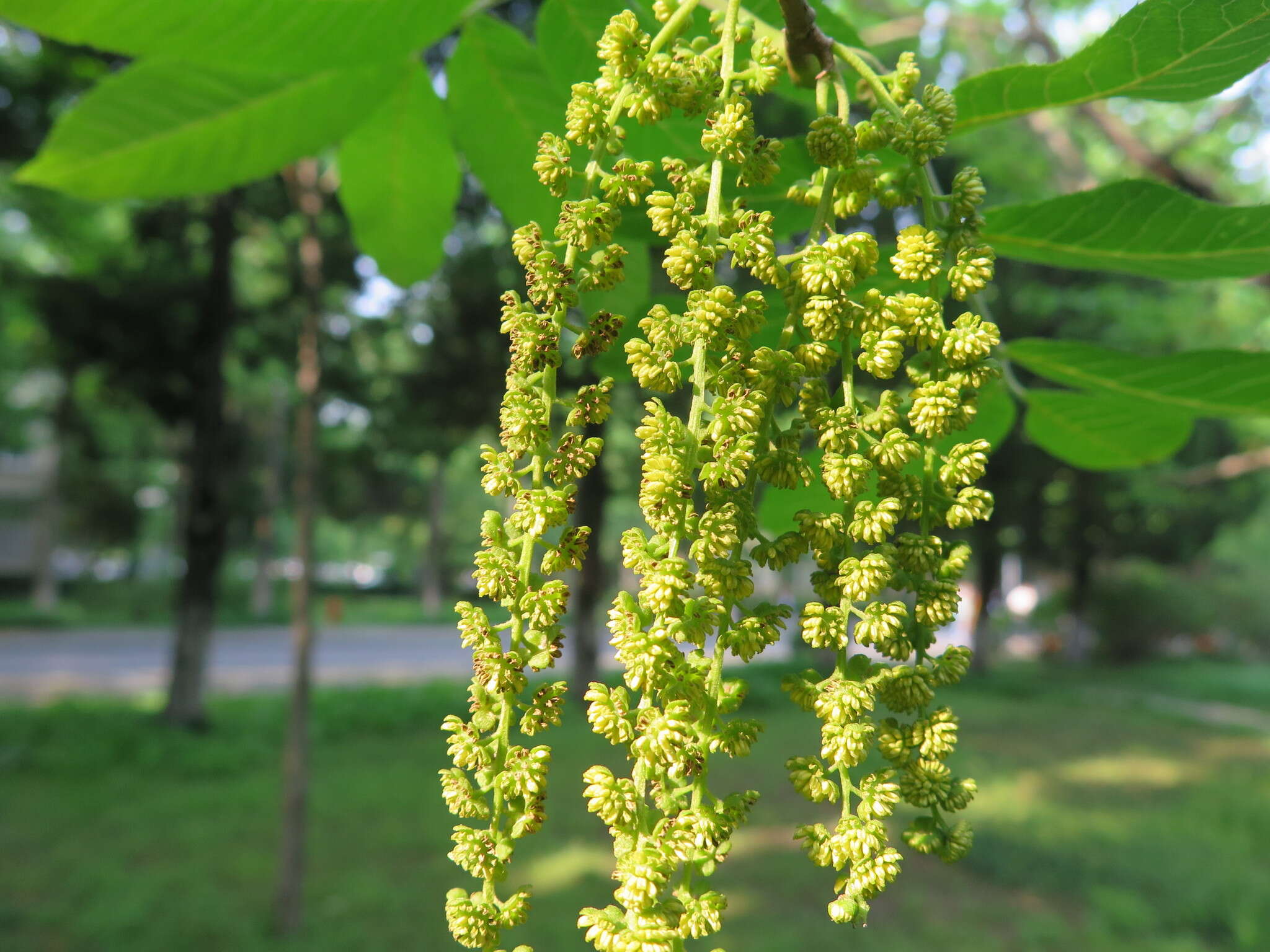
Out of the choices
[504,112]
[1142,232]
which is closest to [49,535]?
[504,112]

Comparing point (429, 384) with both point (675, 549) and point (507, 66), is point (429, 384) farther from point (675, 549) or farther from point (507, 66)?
point (675, 549)

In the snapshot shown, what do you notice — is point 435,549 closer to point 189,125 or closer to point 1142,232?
point 189,125

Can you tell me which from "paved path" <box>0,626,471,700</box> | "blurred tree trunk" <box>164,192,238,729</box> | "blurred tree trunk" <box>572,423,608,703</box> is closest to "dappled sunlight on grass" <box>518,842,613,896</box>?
"blurred tree trunk" <box>572,423,608,703</box>

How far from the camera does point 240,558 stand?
43250 millimetres

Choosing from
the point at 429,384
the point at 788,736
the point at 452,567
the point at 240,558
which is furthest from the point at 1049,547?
the point at 240,558

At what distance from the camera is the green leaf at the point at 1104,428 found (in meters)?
1.47

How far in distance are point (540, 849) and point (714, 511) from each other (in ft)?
31.8

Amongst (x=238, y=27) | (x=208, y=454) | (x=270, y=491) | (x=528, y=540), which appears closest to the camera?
(x=528, y=540)

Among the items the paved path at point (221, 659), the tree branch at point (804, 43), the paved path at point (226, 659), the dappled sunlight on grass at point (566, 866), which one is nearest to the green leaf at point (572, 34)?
the tree branch at point (804, 43)

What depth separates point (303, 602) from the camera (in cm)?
730

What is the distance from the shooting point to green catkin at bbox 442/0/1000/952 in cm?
67

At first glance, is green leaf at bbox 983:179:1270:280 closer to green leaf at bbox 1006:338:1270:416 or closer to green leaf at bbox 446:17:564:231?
green leaf at bbox 1006:338:1270:416

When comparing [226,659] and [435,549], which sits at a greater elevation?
[435,549]

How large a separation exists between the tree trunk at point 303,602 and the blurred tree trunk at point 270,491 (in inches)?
837
